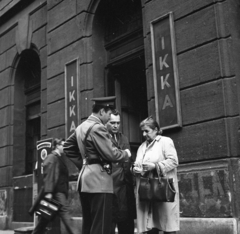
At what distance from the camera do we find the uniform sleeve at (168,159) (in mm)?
4863

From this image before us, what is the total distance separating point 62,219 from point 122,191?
2321 mm

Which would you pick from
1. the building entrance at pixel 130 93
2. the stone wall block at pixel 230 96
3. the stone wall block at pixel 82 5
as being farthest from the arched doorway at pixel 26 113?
the stone wall block at pixel 230 96

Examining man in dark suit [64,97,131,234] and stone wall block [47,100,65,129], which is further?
stone wall block [47,100,65,129]

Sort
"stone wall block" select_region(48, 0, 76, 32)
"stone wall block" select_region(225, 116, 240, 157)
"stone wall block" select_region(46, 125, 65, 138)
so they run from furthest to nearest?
"stone wall block" select_region(48, 0, 76, 32) → "stone wall block" select_region(46, 125, 65, 138) → "stone wall block" select_region(225, 116, 240, 157)

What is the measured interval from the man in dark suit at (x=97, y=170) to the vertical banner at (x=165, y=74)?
7.29 feet

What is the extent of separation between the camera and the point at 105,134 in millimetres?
4543

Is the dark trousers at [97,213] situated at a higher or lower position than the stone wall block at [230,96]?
lower

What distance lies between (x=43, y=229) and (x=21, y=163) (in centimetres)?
558

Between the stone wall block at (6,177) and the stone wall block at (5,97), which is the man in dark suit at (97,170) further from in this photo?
the stone wall block at (5,97)

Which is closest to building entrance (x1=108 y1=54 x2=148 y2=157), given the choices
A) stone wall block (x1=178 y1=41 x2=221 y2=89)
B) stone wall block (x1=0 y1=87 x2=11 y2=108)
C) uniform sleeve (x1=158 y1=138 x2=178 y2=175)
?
stone wall block (x1=178 y1=41 x2=221 y2=89)

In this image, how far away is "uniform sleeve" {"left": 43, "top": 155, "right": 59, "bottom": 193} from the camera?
701 cm

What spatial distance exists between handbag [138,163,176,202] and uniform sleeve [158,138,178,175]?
0.21 feet

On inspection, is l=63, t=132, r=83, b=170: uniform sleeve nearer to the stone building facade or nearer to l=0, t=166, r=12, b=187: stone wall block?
the stone building facade

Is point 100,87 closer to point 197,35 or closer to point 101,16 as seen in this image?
point 101,16
